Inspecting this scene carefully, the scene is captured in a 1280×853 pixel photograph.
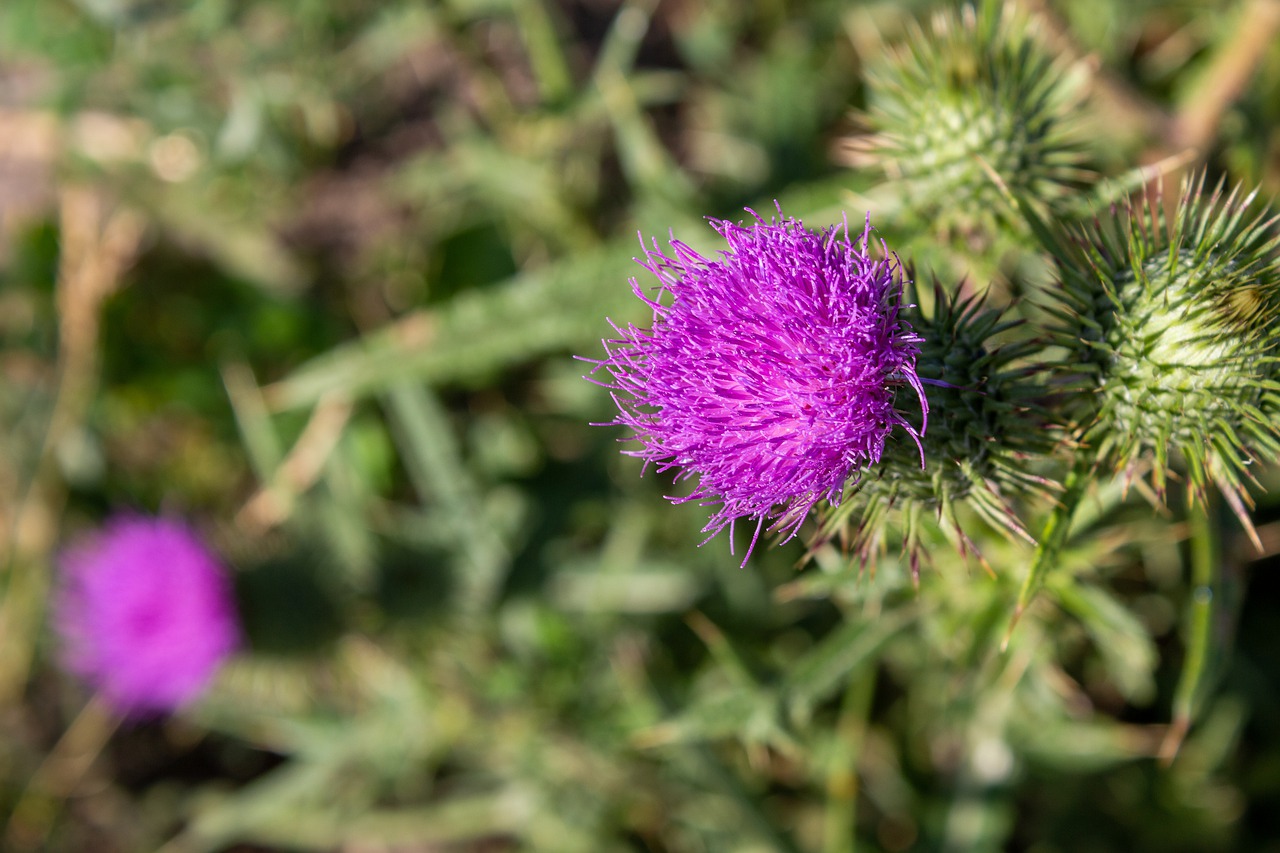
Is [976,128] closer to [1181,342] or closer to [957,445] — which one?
[1181,342]

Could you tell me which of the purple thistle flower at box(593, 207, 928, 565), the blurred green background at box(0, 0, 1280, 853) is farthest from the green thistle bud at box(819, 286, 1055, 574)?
the blurred green background at box(0, 0, 1280, 853)

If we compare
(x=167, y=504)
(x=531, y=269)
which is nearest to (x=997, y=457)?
(x=531, y=269)

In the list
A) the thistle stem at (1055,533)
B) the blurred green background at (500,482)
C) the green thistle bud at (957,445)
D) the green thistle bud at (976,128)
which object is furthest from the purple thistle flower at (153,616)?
the thistle stem at (1055,533)

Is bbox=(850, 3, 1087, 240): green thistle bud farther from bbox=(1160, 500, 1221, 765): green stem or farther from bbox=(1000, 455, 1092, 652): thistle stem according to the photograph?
bbox=(1160, 500, 1221, 765): green stem

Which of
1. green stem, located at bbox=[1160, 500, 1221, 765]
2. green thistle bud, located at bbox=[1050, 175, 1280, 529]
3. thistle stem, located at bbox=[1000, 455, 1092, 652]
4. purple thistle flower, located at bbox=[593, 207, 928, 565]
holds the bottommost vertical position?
green stem, located at bbox=[1160, 500, 1221, 765]

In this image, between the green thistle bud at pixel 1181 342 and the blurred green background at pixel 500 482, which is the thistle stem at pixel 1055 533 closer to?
the green thistle bud at pixel 1181 342

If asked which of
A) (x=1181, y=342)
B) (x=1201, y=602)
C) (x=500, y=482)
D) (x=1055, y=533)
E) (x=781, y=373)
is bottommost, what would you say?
(x=1201, y=602)

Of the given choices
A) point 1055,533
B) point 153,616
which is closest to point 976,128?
point 1055,533

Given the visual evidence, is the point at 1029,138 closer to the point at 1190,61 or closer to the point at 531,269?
the point at 1190,61
